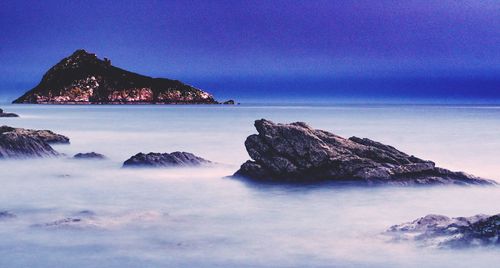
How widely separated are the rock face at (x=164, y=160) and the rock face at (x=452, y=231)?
10381 mm

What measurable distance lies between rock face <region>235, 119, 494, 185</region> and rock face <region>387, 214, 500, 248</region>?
17.7ft

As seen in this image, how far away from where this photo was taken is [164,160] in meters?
20.7

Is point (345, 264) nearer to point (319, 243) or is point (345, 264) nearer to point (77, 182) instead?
point (319, 243)

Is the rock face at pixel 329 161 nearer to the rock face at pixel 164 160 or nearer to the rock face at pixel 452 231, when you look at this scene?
the rock face at pixel 164 160

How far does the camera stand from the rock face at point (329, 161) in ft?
55.3

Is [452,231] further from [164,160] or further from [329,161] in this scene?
[164,160]

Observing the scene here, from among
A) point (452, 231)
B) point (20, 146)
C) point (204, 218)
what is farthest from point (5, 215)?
point (20, 146)

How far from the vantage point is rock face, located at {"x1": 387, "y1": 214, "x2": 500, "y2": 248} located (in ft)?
32.0

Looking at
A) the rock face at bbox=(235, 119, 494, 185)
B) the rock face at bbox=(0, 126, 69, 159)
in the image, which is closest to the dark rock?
the rock face at bbox=(235, 119, 494, 185)

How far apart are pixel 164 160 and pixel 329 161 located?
5.93 meters

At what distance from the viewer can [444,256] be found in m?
9.46

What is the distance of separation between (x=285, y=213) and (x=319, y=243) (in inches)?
120

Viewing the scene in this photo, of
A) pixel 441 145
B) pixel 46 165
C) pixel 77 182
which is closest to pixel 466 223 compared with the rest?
pixel 77 182

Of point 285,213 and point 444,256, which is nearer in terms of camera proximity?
point 444,256
